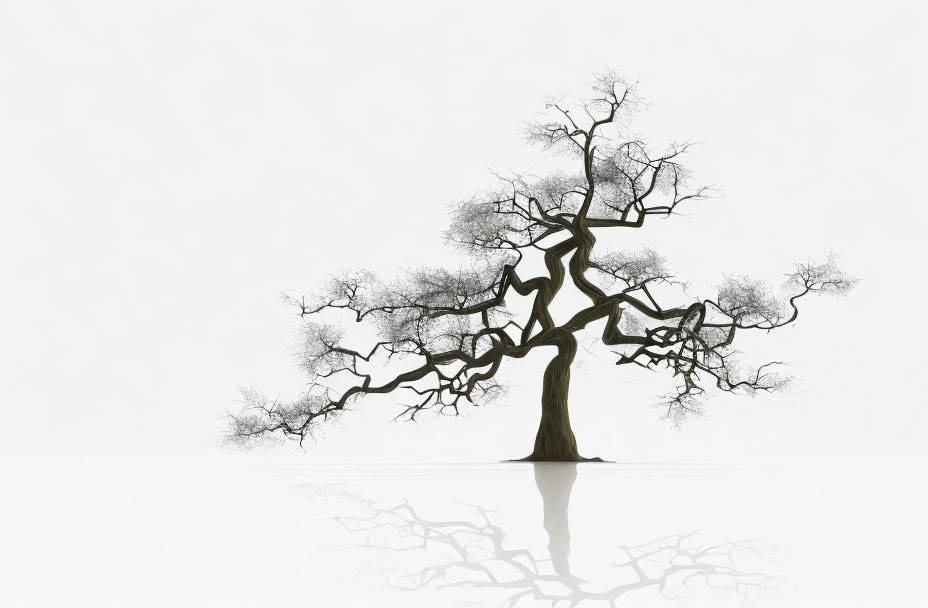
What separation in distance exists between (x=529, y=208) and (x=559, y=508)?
257 inches

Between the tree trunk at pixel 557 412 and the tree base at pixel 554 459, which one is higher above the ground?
the tree trunk at pixel 557 412

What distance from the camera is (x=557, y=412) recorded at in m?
13.9

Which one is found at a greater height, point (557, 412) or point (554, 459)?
point (557, 412)

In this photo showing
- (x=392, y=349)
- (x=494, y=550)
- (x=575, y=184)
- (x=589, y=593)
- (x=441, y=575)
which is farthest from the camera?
(x=575, y=184)

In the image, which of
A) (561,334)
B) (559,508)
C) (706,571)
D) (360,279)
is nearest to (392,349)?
(360,279)

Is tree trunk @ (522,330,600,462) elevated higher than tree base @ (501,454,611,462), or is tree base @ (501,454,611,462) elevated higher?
tree trunk @ (522,330,600,462)

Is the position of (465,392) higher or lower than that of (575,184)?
lower

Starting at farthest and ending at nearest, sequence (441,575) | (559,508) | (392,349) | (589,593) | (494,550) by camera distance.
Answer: (392,349) → (559,508) → (494,550) → (441,575) → (589,593)

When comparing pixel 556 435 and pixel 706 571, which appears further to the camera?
pixel 556 435

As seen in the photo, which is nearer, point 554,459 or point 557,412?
point 554,459

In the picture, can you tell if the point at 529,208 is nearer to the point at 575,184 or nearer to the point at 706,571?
the point at 575,184

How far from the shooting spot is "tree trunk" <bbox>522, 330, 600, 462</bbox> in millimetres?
13742

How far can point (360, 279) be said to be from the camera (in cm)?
1368

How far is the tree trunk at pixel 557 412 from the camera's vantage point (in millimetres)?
13742
